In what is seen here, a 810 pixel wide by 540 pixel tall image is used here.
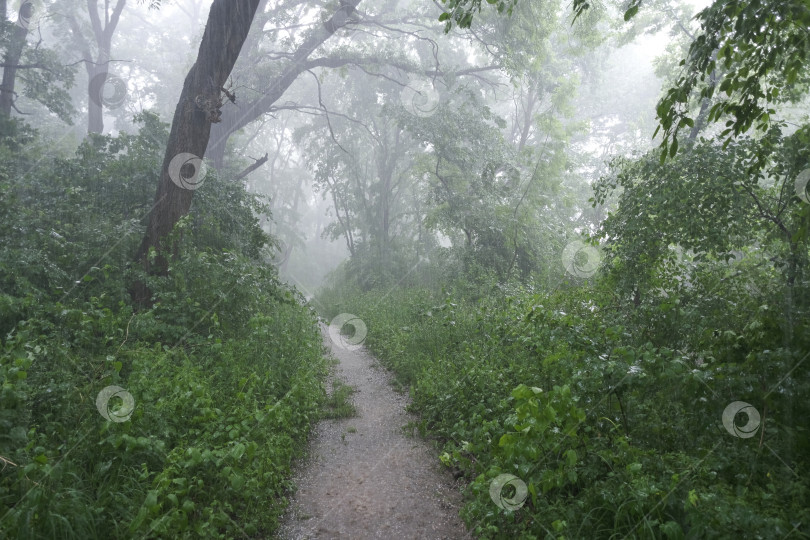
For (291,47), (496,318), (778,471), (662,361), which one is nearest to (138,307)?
(496,318)

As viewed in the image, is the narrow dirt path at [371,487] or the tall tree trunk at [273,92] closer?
the narrow dirt path at [371,487]

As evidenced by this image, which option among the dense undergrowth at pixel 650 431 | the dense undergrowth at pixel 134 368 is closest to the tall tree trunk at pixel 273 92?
the dense undergrowth at pixel 134 368

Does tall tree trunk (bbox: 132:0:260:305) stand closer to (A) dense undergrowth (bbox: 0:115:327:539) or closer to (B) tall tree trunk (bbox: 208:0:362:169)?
(A) dense undergrowth (bbox: 0:115:327:539)

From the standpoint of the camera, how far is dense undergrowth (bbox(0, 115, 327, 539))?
9.81 feet

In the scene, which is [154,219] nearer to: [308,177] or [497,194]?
[497,194]

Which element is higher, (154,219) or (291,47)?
(291,47)

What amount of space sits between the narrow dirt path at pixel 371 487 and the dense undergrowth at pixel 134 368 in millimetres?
263

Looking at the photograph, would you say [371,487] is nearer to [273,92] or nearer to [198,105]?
[198,105]

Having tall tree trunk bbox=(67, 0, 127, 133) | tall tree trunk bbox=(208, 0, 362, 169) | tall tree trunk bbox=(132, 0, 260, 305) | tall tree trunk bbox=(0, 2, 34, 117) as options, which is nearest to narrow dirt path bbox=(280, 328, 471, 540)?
tall tree trunk bbox=(132, 0, 260, 305)

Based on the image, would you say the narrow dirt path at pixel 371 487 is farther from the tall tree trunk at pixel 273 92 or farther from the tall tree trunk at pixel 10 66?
the tall tree trunk at pixel 10 66

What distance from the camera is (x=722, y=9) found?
322cm

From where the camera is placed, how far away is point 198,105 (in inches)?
288

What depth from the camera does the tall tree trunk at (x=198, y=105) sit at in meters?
7.25

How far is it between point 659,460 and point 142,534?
3371 mm
